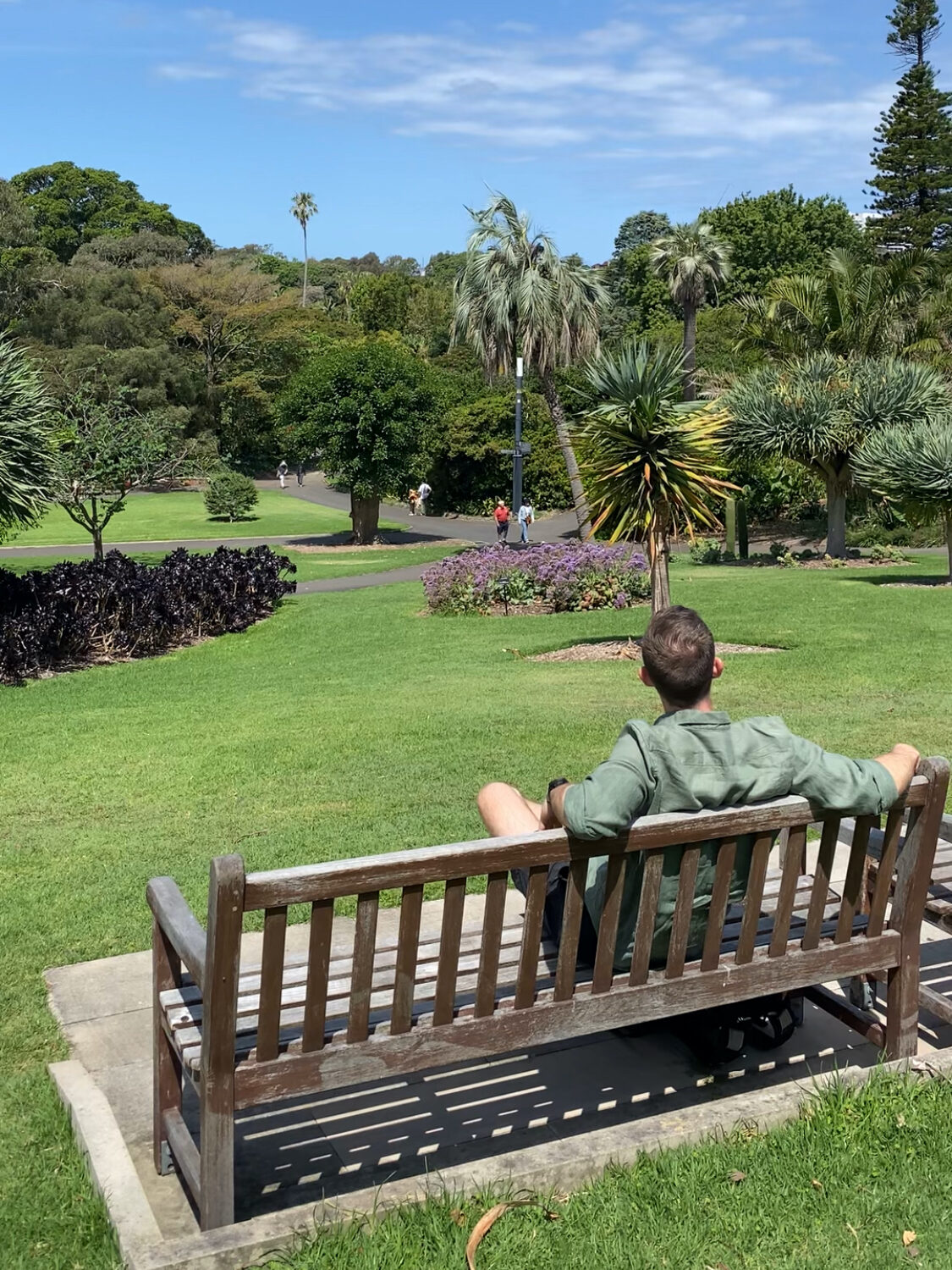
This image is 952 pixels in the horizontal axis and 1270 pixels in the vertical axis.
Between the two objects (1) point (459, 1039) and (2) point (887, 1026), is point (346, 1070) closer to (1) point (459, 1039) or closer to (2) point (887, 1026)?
(1) point (459, 1039)

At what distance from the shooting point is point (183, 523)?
44062mm

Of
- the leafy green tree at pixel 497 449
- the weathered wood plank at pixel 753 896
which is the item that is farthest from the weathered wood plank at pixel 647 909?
the leafy green tree at pixel 497 449

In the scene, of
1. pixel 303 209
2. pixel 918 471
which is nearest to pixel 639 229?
pixel 303 209

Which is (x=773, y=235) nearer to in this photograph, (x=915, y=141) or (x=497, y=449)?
(x=915, y=141)

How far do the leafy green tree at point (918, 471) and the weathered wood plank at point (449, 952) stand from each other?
55.7 feet

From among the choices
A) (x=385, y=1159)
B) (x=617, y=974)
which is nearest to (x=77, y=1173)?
(x=385, y=1159)

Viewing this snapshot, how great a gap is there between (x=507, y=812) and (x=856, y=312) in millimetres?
33310

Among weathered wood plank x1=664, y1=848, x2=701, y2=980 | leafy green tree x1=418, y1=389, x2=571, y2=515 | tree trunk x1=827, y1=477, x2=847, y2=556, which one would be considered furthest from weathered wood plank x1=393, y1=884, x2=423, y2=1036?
leafy green tree x1=418, y1=389, x2=571, y2=515

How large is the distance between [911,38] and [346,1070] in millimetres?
62105

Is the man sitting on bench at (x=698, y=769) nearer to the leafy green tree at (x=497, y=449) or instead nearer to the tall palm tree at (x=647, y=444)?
the tall palm tree at (x=647, y=444)

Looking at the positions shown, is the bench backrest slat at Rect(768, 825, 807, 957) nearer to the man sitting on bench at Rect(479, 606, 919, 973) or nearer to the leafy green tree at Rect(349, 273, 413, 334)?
the man sitting on bench at Rect(479, 606, 919, 973)

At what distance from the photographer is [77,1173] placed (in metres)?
3.01

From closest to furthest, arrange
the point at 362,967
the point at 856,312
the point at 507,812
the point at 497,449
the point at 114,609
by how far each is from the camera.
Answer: the point at 362,967, the point at 507,812, the point at 114,609, the point at 856,312, the point at 497,449

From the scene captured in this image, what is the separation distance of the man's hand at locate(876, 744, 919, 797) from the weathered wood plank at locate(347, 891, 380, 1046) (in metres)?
1.32
